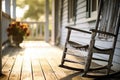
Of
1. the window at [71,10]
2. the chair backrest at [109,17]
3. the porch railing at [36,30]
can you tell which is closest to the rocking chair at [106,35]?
the chair backrest at [109,17]

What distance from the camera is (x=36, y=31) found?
10.7 metres

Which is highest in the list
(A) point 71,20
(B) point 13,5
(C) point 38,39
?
(B) point 13,5

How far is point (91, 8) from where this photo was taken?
4.02m

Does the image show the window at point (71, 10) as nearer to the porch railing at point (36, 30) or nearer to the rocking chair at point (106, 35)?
the rocking chair at point (106, 35)

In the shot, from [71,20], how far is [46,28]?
4078mm

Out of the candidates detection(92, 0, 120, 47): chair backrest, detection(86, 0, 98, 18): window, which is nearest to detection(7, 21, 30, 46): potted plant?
detection(86, 0, 98, 18): window

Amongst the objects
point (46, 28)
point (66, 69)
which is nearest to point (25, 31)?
point (46, 28)

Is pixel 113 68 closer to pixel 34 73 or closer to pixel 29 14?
pixel 34 73

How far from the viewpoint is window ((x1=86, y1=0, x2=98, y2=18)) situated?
3.85 m

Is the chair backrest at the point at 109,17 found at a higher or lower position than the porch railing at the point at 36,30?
higher

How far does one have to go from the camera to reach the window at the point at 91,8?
3846mm

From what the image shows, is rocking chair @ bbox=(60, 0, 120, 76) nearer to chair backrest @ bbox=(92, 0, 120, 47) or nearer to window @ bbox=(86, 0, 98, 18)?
chair backrest @ bbox=(92, 0, 120, 47)

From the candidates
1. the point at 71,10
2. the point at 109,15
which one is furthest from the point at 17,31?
the point at 109,15

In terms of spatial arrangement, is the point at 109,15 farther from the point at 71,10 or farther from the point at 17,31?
the point at 17,31
